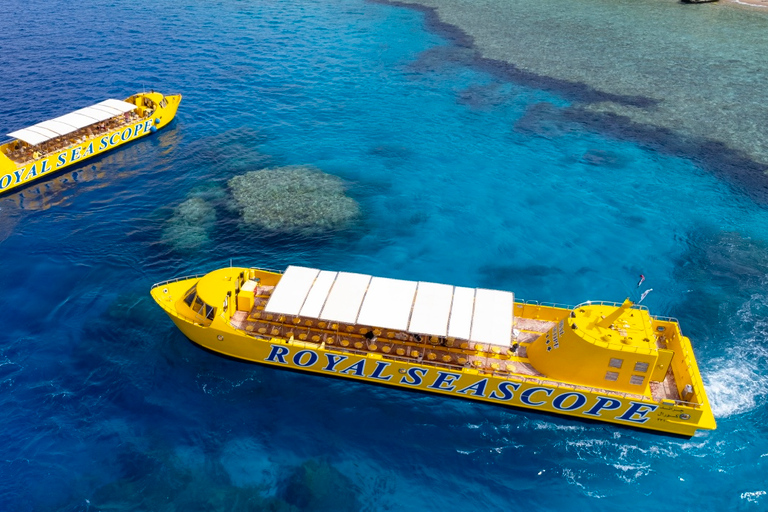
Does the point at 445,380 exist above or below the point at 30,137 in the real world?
below

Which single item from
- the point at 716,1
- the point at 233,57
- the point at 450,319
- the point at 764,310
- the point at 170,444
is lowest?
the point at 170,444

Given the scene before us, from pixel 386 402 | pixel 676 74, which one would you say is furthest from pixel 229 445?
pixel 676 74

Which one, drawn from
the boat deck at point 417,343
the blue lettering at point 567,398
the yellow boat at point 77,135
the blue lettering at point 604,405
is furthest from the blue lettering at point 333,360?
the yellow boat at point 77,135

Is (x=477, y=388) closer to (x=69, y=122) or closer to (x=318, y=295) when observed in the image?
(x=318, y=295)

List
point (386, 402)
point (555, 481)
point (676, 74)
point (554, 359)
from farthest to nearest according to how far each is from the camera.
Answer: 1. point (676, 74)
2. point (386, 402)
3. point (554, 359)
4. point (555, 481)

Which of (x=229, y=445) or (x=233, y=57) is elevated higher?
(x=233, y=57)

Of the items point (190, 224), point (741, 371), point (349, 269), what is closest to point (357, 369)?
point (349, 269)

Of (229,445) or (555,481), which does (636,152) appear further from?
(229,445)
